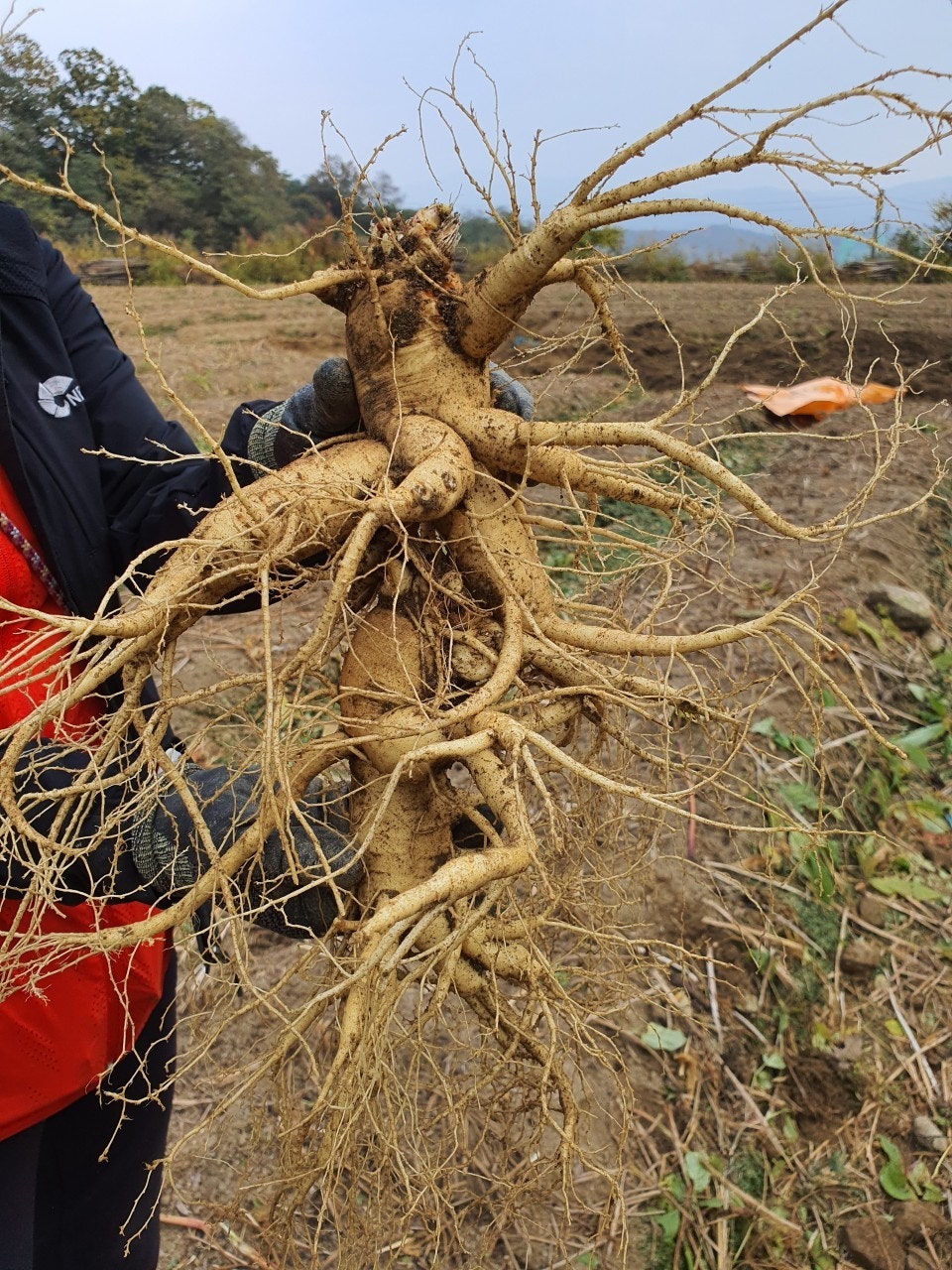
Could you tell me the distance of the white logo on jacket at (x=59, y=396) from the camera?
1409mm

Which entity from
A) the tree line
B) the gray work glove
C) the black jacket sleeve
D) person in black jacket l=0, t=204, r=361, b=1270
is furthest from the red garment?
the tree line

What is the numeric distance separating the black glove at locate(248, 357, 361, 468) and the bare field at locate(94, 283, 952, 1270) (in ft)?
1.20

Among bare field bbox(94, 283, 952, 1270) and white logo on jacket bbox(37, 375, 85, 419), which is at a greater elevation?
white logo on jacket bbox(37, 375, 85, 419)

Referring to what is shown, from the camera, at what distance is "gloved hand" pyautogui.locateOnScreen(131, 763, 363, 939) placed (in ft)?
4.35

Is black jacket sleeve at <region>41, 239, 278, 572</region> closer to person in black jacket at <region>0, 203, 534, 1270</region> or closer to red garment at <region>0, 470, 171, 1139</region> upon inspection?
person in black jacket at <region>0, 203, 534, 1270</region>

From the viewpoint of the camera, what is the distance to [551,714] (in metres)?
1.48

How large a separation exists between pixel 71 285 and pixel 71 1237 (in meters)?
1.73

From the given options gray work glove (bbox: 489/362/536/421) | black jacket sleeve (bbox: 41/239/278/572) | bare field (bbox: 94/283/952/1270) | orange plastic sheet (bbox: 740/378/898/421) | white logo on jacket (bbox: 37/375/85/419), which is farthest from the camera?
orange plastic sheet (bbox: 740/378/898/421)

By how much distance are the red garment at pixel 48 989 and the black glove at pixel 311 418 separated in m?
0.44

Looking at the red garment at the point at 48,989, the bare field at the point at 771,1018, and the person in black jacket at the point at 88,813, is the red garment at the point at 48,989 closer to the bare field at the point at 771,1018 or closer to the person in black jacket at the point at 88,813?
the person in black jacket at the point at 88,813

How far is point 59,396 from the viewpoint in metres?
1.43

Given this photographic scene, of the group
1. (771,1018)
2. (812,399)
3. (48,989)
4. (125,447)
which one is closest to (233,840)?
(48,989)

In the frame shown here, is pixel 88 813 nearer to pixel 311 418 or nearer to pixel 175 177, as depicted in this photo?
pixel 311 418

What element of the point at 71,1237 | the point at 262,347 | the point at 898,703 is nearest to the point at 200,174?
the point at 262,347
